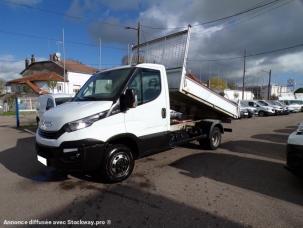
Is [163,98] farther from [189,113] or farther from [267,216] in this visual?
[267,216]

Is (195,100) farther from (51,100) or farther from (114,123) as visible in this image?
(51,100)

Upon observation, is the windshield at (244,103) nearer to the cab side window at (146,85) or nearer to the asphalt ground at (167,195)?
the asphalt ground at (167,195)

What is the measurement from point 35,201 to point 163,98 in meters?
3.44

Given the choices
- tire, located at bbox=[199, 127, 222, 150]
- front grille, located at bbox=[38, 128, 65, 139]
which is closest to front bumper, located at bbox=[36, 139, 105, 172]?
front grille, located at bbox=[38, 128, 65, 139]

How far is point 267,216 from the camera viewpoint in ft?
13.1

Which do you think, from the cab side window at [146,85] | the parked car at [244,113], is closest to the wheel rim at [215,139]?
the cab side window at [146,85]

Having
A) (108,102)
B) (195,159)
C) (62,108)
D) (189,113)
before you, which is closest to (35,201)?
(62,108)

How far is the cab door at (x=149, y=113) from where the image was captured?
568 centimetres

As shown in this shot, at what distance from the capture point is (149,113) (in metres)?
6.00

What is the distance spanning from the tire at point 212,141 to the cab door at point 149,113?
7.93ft

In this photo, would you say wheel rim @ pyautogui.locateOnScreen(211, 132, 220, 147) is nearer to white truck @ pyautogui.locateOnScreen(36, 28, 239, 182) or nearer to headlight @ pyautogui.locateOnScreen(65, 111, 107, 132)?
white truck @ pyautogui.locateOnScreen(36, 28, 239, 182)

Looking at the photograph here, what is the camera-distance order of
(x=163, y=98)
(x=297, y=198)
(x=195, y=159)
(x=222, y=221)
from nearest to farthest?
(x=222, y=221) < (x=297, y=198) < (x=163, y=98) < (x=195, y=159)

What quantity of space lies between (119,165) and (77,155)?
38.2 inches

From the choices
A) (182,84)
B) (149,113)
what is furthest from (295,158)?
(182,84)
